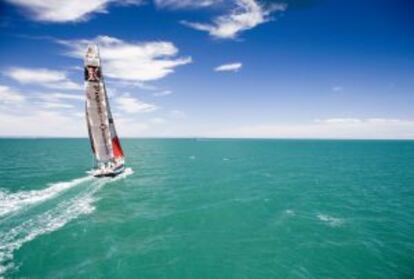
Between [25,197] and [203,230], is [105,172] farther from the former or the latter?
[203,230]

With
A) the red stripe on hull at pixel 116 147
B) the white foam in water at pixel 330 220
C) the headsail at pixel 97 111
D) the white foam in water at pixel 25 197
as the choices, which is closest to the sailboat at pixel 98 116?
the headsail at pixel 97 111

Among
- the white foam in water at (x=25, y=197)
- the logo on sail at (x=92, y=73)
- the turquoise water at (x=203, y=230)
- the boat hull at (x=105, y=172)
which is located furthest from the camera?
the boat hull at (x=105, y=172)

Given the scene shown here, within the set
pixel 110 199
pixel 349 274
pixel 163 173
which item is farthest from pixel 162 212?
pixel 163 173

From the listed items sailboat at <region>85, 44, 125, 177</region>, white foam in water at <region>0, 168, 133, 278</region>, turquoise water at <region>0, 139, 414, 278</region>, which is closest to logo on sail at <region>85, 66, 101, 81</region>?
sailboat at <region>85, 44, 125, 177</region>

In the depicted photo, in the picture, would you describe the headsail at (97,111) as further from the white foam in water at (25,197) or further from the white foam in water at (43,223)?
the white foam in water at (43,223)

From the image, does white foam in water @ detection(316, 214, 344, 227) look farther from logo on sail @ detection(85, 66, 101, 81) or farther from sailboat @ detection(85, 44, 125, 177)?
logo on sail @ detection(85, 66, 101, 81)

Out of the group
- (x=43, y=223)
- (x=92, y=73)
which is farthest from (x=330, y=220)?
(x=92, y=73)
